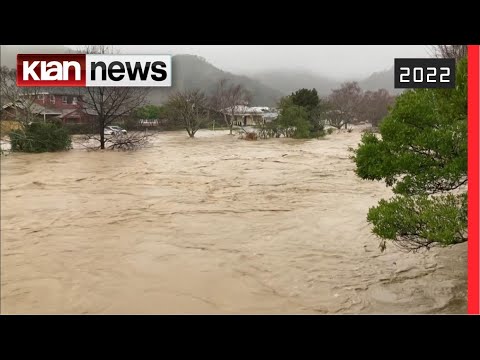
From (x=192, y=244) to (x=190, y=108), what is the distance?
5.91 ft

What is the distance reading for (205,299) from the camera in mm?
3789

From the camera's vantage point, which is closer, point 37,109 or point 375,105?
point 37,109

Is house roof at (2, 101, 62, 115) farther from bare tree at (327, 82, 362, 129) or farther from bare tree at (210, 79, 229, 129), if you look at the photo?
bare tree at (327, 82, 362, 129)

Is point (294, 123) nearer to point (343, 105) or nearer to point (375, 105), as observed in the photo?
point (343, 105)

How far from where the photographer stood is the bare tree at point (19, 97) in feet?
10.5

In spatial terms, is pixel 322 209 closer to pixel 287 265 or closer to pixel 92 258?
pixel 287 265

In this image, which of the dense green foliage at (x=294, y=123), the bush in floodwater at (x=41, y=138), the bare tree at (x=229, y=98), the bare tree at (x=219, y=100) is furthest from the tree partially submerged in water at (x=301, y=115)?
the bush in floodwater at (x=41, y=138)

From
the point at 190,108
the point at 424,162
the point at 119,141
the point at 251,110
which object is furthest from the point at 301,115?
the point at 424,162

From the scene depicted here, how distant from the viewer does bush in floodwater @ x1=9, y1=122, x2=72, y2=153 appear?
4194 millimetres

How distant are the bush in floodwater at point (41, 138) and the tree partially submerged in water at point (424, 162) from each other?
10.2 feet

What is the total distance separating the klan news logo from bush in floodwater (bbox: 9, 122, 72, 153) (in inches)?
46.2

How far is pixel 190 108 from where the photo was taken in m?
4.79

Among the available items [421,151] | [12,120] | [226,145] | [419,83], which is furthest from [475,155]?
[12,120]

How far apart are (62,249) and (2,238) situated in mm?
707
